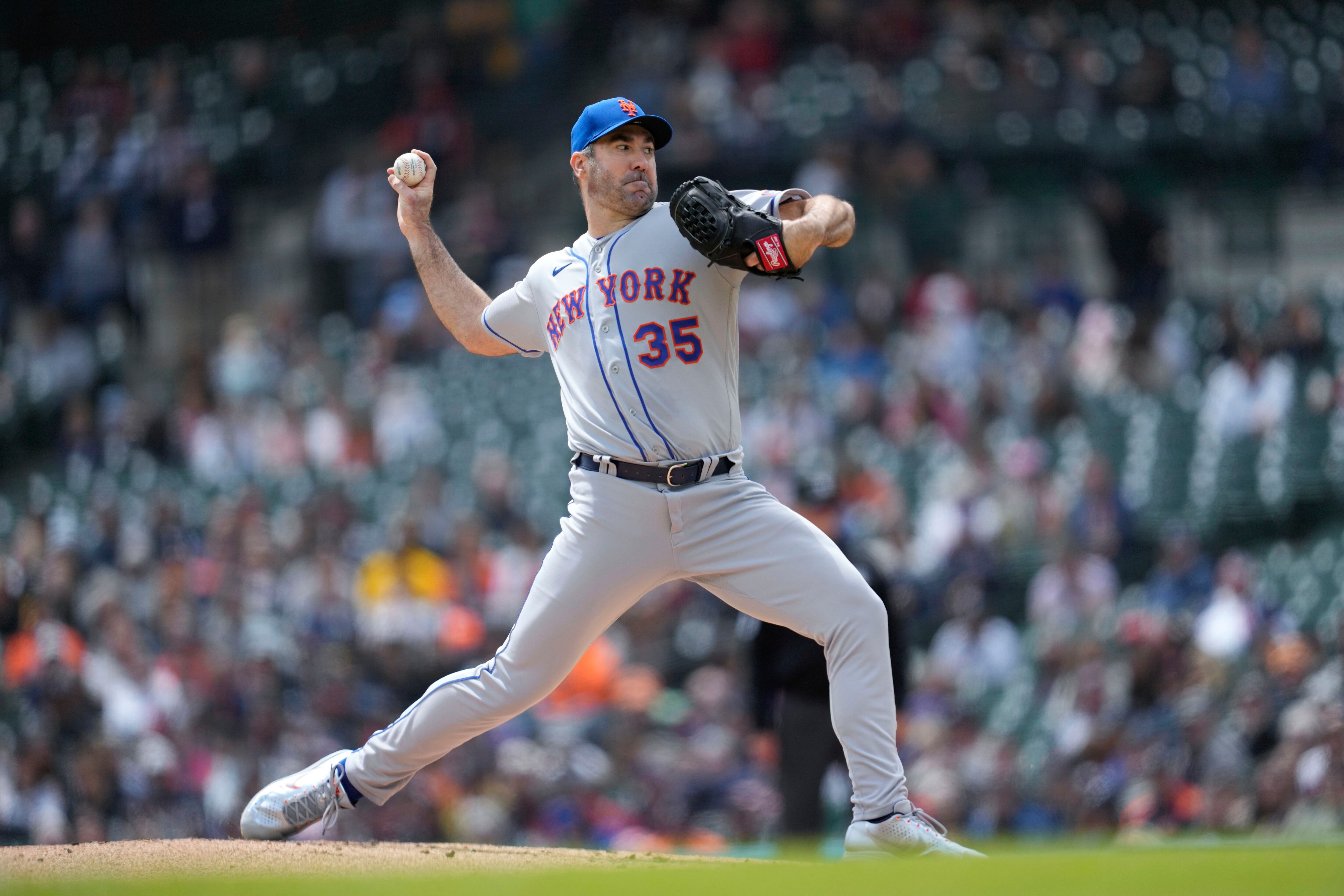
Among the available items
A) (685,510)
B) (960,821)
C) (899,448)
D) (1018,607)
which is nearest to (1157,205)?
(899,448)

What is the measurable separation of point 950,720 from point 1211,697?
133 cm

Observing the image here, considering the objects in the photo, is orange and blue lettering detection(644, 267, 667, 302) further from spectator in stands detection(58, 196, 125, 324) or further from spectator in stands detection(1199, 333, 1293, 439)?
spectator in stands detection(58, 196, 125, 324)

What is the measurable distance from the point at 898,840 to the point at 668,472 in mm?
1081

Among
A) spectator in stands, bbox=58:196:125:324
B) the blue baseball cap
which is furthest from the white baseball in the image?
spectator in stands, bbox=58:196:125:324

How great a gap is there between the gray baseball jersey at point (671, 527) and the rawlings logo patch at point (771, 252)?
263mm

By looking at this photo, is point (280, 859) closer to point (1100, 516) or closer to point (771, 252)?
point (771, 252)

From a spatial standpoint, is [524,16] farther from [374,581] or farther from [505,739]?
[505,739]

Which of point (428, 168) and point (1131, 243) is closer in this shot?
point (428, 168)

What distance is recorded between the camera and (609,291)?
4.06 metres

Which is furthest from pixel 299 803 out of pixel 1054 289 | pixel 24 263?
pixel 24 263

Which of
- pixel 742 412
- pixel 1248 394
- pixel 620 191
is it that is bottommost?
pixel 1248 394

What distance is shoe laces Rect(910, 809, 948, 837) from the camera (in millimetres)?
3891

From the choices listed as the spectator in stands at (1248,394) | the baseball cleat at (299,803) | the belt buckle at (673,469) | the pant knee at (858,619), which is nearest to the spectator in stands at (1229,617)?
the spectator in stands at (1248,394)

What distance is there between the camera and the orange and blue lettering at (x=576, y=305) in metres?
4.13
